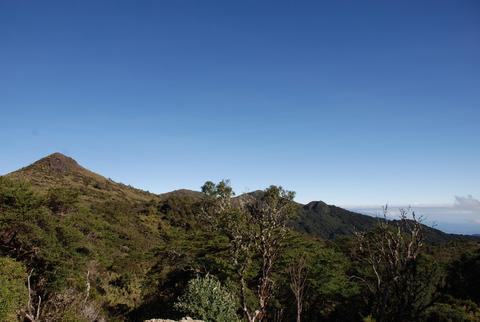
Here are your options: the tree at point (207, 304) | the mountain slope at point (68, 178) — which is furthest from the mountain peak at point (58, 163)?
the tree at point (207, 304)

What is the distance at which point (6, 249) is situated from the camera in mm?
32750

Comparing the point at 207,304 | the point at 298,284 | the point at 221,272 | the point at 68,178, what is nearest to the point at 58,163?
the point at 68,178

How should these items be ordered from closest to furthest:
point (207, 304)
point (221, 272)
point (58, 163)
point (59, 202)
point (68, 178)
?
point (207, 304) < point (221, 272) < point (59, 202) < point (68, 178) < point (58, 163)

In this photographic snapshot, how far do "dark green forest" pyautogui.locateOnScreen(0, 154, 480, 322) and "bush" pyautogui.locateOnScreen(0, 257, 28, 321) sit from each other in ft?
0.25

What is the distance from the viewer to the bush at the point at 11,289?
2081 centimetres

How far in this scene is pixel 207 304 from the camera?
2200cm

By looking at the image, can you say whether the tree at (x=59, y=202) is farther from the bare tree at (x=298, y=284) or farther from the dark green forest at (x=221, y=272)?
the bare tree at (x=298, y=284)

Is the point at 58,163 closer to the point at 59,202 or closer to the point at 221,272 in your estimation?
the point at 59,202

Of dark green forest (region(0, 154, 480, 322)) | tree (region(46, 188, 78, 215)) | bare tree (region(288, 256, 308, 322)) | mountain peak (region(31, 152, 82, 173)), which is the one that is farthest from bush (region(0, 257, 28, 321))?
mountain peak (region(31, 152, 82, 173))

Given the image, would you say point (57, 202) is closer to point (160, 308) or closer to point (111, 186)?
point (160, 308)

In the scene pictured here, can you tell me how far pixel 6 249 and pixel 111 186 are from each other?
332 ft

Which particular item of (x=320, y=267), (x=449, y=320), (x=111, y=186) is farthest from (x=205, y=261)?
(x=111, y=186)

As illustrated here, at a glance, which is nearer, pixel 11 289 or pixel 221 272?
pixel 11 289

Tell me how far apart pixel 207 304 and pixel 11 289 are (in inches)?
467
